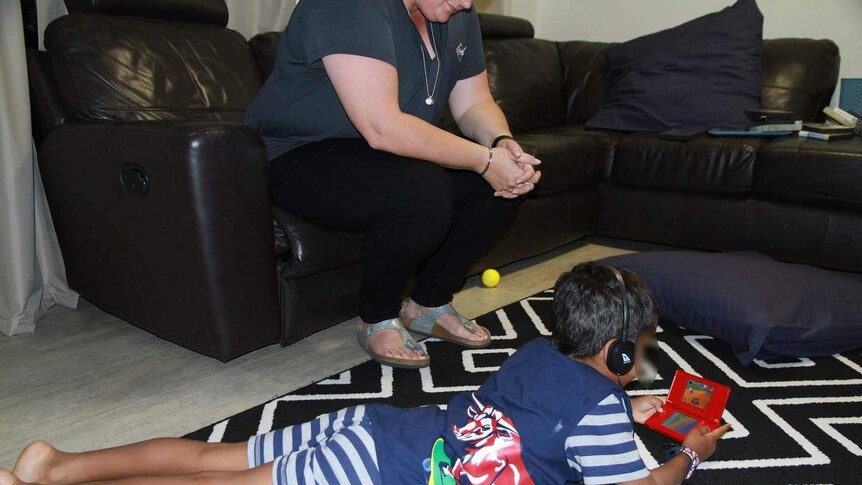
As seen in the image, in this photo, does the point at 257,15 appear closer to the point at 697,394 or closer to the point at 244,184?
the point at 244,184

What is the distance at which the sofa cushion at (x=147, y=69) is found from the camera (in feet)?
5.81

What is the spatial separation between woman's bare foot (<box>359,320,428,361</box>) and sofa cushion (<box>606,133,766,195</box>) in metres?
1.28

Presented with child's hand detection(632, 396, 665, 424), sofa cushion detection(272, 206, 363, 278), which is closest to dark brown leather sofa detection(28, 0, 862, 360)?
sofa cushion detection(272, 206, 363, 278)

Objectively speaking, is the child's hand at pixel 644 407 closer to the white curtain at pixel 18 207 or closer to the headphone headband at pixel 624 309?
the headphone headband at pixel 624 309

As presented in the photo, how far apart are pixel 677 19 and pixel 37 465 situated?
10.2 ft

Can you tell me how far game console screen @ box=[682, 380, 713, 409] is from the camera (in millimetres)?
1324

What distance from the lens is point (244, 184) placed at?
144 centimetres

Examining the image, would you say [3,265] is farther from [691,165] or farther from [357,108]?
[691,165]

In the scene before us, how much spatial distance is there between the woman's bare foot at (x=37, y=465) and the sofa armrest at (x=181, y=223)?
510mm

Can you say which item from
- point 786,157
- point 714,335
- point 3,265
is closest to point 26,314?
point 3,265

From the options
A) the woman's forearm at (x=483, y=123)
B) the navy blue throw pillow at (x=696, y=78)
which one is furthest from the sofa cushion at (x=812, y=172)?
the woman's forearm at (x=483, y=123)

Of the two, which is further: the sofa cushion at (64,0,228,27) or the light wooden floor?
the sofa cushion at (64,0,228,27)

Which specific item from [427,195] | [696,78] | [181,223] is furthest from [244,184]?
[696,78]

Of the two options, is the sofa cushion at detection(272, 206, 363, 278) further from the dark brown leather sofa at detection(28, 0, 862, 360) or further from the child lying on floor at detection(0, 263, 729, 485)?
the child lying on floor at detection(0, 263, 729, 485)
